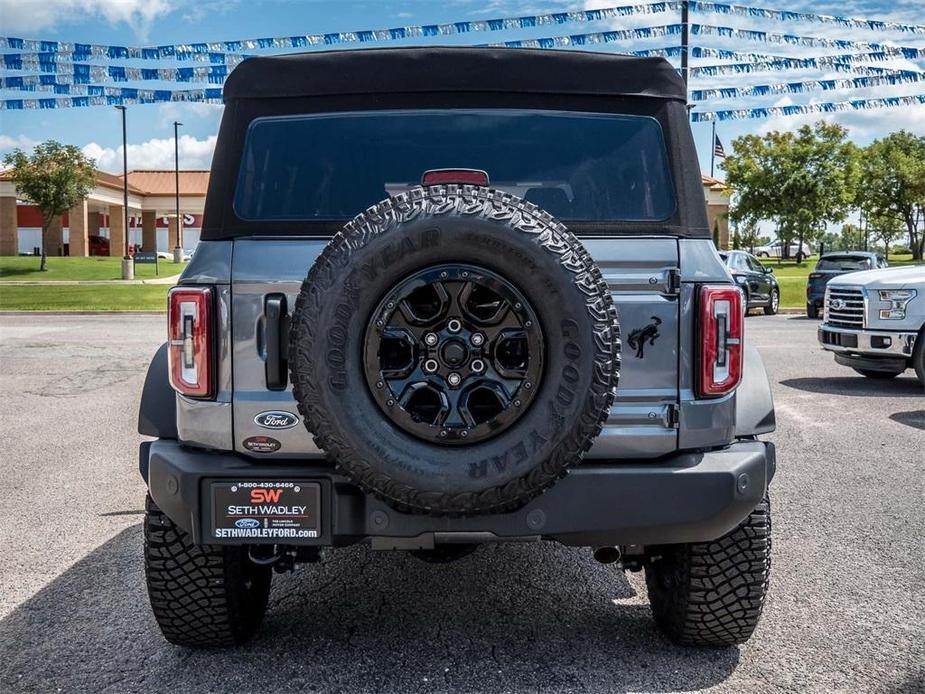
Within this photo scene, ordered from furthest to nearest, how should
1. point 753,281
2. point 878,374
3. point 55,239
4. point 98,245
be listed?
point 98,245 → point 55,239 → point 753,281 → point 878,374

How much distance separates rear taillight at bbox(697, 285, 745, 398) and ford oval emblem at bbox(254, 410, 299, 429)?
133cm

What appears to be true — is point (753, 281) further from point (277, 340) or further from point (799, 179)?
point (799, 179)

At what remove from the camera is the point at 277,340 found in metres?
3.07

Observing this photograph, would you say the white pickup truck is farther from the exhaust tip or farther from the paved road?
the exhaust tip

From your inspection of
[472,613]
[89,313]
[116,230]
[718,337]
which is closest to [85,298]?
[89,313]

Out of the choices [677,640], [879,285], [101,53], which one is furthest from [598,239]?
[101,53]

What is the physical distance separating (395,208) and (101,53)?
14187 millimetres

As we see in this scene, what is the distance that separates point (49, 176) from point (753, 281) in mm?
36812

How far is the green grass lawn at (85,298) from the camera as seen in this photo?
83.0ft

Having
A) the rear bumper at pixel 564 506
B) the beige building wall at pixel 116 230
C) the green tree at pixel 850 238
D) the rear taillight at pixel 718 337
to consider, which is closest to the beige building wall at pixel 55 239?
the beige building wall at pixel 116 230

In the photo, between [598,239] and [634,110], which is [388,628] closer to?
[598,239]

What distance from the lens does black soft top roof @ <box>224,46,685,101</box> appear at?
3363 mm

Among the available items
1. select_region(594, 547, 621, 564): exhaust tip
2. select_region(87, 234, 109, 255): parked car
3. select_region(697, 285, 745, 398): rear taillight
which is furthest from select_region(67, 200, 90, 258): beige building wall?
select_region(697, 285, 745, 398): rear taillight

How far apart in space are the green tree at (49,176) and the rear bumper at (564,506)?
4775 centimetres
